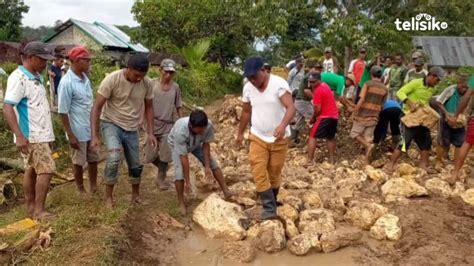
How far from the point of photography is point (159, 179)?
5.80m

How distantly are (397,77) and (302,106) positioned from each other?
9.06 feet

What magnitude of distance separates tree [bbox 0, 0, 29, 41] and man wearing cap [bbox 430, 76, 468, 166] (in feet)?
95.2

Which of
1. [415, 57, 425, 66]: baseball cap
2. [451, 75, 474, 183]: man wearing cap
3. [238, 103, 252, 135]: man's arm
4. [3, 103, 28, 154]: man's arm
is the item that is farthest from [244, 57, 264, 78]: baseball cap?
[415, 57, 425, 66]: baseball cap

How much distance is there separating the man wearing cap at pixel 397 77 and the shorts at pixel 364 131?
2825 millimetres

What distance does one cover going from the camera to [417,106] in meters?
6.26

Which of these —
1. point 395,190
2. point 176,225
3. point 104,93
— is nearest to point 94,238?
point 176,225

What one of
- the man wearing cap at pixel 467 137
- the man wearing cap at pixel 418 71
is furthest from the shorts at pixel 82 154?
the man wearing cap at pixel 418 71

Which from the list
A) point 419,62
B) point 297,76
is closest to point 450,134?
point 419,62

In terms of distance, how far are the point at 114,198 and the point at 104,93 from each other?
1.23m

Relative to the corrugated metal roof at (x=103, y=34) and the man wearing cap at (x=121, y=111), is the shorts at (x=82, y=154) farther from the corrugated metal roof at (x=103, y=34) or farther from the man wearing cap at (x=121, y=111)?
the corrugated metal roof at (x=103, y=34)

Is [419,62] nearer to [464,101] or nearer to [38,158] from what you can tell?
[464,101]

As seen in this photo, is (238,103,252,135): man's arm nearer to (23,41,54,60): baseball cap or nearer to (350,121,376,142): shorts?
(23,41,54,60): baseball cap

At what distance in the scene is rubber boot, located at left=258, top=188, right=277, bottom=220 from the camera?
448 centimetres

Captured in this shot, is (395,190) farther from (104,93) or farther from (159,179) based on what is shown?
(104,93)
